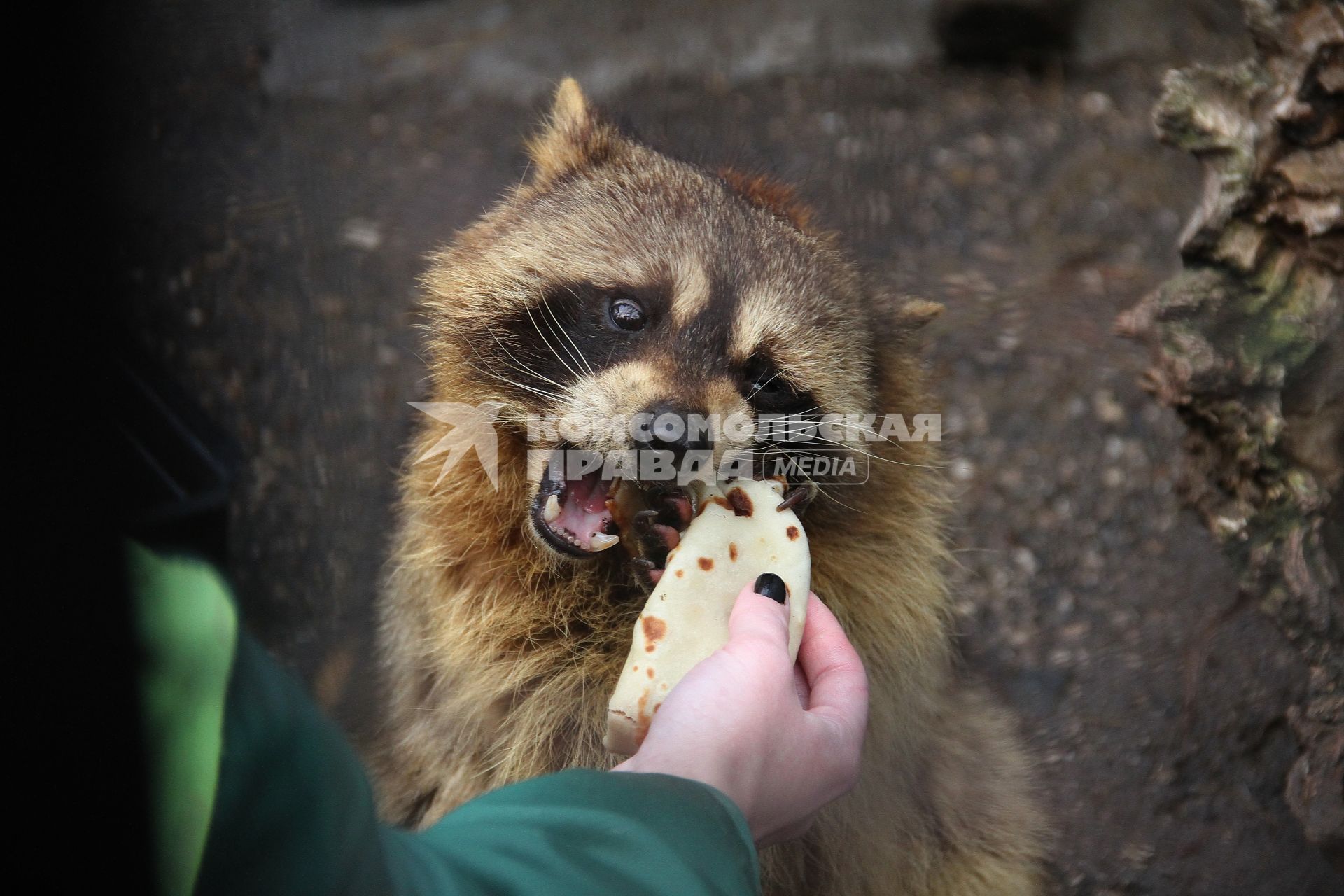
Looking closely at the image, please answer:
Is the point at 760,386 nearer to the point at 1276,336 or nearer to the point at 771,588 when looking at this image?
the point at 771,588

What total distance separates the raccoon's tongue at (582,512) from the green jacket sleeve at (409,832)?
63 centimetres

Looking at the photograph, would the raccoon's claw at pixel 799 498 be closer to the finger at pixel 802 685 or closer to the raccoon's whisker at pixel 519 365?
the finger at pixel 802 685

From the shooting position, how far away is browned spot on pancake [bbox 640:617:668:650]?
56.1 inches

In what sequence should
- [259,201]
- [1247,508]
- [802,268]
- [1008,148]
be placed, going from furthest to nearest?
[1008,148] < [259,201] < [1247,508] < [802,268]

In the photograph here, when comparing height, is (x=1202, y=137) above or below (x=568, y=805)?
above

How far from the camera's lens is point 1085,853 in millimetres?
2281

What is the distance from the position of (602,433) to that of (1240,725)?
5.25ft

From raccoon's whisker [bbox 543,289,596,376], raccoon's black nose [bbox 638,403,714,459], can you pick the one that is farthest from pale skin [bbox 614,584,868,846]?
raccoon's whisker [bbox 543,289,596,376]

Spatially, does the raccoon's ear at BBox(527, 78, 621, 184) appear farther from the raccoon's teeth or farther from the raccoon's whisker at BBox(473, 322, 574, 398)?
the raccoon's teeth

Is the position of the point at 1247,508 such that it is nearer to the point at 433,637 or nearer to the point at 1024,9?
the point at 433,637

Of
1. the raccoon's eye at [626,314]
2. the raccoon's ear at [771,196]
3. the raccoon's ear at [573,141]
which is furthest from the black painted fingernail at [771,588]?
the raccoon's ear at [573,141]

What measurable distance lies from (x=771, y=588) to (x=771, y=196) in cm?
92

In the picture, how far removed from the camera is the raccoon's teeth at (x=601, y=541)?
5.29 feet

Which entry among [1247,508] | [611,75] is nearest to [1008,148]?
[611,75]
